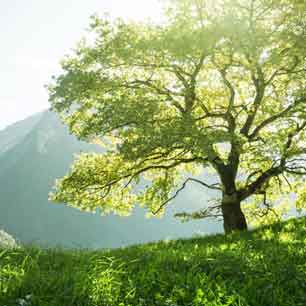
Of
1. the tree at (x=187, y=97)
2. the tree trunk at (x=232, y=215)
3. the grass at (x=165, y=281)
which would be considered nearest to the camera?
the grass at (x=165, y=281)

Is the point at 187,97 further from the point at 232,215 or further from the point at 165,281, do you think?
the point at 165,281

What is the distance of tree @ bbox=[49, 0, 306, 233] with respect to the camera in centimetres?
2009

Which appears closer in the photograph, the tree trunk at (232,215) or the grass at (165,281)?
the grass at (165,281)

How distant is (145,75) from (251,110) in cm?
580

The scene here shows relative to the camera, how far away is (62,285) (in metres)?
6.98

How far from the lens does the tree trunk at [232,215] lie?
968 inches

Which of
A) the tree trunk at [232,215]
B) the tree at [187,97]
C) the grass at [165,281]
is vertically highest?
the tree at [187,97]

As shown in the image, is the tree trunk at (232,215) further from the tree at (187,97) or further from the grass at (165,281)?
the grass at (165,281)

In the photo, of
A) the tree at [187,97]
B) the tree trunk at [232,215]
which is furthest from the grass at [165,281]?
the tree trunk at [232,215]

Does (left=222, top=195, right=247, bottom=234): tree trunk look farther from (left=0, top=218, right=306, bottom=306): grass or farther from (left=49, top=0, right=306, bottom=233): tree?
(left=0, top=218, right=306, bottom=306): grass

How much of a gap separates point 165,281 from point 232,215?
696 inches

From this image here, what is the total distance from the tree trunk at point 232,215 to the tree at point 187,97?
5 cm

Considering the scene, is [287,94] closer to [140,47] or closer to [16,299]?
[140,47]

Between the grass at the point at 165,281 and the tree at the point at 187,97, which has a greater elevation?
the tree at the point at 187,97
